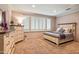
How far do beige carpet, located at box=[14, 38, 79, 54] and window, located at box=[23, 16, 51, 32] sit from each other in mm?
281

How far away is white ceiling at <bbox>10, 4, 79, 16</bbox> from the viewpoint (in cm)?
207

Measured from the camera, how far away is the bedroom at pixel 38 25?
211 cm

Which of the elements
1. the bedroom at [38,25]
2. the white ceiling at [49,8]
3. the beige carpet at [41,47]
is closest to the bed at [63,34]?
the bedroom at [38,25]

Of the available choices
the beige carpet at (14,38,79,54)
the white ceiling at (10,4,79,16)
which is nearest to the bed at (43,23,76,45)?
the beige carpet at (14,38,79,54)

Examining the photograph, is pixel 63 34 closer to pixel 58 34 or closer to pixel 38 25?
pixel 58 34

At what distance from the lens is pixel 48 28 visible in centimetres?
238

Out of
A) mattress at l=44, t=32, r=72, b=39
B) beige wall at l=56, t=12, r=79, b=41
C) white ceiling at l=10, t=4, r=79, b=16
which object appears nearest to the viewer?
white ceiling at l=10, t=4, r=79, b=16

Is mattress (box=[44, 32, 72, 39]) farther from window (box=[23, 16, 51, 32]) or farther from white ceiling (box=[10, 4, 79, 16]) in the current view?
white ceiling (box=[10, 4, 79, 16])

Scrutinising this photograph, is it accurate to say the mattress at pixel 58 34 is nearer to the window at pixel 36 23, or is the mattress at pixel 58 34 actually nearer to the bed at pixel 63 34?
the bed at pixel 63 34

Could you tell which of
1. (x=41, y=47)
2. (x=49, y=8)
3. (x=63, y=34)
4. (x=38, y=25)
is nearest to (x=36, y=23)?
(x=38, y=25)

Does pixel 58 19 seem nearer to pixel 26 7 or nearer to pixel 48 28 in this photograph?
pixel 48 28

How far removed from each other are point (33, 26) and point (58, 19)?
67 cm

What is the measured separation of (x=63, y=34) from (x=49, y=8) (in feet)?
2.52

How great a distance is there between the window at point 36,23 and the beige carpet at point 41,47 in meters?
0.28
